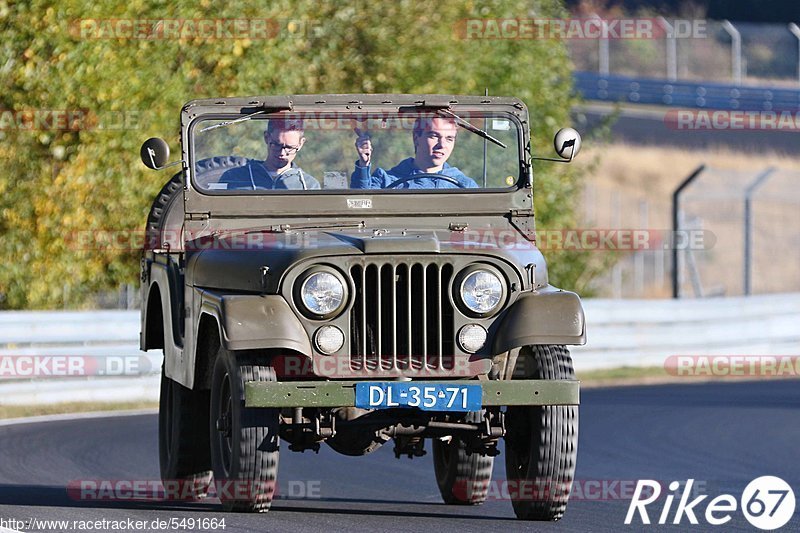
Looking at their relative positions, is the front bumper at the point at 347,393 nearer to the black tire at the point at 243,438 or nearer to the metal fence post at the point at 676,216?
the black tire at the point at 243,438

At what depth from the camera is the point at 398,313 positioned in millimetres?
8750

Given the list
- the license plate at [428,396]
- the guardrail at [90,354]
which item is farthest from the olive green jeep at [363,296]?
the guardrail at [90,354]

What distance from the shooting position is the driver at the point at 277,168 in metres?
10.1

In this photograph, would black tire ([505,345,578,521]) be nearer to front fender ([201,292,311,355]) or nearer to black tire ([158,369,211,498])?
front fender ([201,292,311,355])

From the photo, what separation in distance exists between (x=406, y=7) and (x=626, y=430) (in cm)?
1344

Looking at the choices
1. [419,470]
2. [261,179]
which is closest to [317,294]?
[261,179]

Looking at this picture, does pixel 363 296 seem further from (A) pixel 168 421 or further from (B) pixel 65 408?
(B) pixel 65 408

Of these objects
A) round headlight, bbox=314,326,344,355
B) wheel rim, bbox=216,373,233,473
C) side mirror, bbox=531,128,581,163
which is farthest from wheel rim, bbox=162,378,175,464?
side mirror, bbox=531,128,581,163

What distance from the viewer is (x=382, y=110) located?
10266 mm

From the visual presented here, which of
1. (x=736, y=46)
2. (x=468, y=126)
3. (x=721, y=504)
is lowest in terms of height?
(x=721, y=504)

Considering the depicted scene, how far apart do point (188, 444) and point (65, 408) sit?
7968 mm

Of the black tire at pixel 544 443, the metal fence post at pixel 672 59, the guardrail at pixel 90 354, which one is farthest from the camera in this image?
the metal fence post at pixel 672 59

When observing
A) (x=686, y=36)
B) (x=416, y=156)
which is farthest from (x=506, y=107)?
(x=686, y=36)

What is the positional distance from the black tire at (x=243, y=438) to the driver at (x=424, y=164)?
1.61 m
